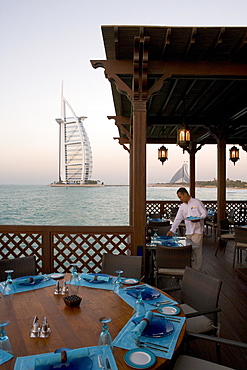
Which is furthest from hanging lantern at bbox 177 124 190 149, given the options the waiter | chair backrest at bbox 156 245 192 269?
chair backrest at bbox 156 245 192 269

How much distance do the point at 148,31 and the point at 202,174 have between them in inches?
951

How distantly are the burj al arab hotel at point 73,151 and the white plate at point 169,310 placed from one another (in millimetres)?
44843

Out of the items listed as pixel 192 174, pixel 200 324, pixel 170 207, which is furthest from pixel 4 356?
pixel 170 207

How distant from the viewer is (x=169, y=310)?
1977 millimetres

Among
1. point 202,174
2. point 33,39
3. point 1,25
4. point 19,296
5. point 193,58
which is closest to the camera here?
point 19,296

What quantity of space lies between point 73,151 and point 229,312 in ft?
155

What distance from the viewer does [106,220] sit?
89.1ft

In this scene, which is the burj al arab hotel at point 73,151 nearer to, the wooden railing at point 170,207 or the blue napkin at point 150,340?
the wooden railing at point 170,207

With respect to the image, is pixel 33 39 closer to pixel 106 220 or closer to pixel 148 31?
pixel 148 31

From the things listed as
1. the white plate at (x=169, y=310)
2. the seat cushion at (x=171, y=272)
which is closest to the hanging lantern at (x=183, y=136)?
the seat cushion at (x=171, y=272)

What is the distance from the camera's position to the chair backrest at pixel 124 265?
305 cm

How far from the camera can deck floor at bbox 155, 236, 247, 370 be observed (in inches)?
103

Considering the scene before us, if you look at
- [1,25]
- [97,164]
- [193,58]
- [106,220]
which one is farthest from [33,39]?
[97,164]

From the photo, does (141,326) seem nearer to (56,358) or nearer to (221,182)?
(56,358)
